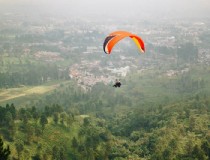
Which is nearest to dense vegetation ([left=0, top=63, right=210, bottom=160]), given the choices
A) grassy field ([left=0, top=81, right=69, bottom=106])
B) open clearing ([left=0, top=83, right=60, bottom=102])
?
grassy field ([left=0, top=81, right=69, bottom=106])

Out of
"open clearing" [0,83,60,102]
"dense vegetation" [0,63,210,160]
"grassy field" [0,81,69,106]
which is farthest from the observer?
"open clearing" [0,83,60,102]

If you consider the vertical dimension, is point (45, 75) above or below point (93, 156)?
above

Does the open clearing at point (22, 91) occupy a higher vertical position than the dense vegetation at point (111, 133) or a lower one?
higher

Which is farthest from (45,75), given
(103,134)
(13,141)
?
(13,141)

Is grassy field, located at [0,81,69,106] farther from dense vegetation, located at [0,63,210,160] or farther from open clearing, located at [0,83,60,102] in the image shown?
dense vegetation, located at [0,63,210,160]

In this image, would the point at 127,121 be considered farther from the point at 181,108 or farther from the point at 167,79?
the point at 167,79

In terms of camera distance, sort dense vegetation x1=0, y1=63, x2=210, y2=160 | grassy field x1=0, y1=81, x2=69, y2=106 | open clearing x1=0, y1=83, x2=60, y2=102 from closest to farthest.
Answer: dense vegetation x1=0, y1=63, x2=210, y2=160, grassy field x1=0, y1=81, x2=69, y2=106, open clearing x1=0, y1=83, x2=60, y2=102

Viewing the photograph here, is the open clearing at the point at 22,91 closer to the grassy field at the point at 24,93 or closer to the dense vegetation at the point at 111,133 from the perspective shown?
the grassy field at the point at 24,93

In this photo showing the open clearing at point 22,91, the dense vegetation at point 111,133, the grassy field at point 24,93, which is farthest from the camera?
the open clearing at point 22,91

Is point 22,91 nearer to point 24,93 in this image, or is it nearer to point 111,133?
point 24,93

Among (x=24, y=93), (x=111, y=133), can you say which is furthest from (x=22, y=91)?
(x=111, y=133)

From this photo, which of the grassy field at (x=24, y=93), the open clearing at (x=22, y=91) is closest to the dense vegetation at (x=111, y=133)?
the grassy field at (x=24, y=93)
